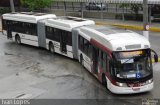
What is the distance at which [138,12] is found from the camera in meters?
38.4

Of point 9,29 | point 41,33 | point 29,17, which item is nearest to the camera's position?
point 41,33

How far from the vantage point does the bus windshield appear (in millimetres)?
16156

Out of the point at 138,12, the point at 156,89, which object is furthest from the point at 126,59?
the point at 138,12

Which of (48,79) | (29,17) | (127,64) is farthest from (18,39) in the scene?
(127,64)

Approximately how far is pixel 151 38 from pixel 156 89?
1297cm

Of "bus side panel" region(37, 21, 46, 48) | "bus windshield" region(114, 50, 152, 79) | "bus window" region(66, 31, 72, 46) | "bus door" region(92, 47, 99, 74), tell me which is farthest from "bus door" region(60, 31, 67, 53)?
"bus windshield" region(114, 50, 152, 79)

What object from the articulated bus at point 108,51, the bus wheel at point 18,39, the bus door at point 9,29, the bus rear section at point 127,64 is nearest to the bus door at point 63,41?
the articulated bus at point 108,51

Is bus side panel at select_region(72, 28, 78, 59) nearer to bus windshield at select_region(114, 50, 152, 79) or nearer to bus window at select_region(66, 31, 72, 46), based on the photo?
bus window at select_region(66, 31, 72, 46)

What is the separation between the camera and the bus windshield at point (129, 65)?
16156 millimetres

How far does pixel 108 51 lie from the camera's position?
54.7 feet

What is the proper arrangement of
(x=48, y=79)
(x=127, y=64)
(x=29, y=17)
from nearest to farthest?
(x=127, y=64), (x=48, y=79), (x=29, y=17)

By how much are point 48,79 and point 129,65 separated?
5760mm

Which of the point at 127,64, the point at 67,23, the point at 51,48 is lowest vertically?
the point at 51,48

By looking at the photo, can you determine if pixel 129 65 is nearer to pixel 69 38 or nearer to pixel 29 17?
pixel 69 38
